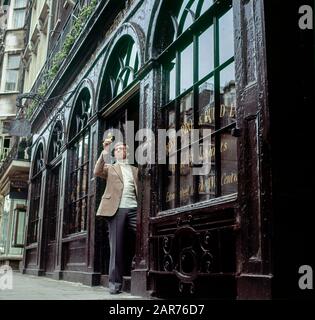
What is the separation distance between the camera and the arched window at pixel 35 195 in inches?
517

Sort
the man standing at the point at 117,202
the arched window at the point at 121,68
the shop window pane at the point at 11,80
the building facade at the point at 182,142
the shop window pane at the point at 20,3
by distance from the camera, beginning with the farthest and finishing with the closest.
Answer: the shop window pane at the point at 20,3, the shop window pane at the point at 11,80, the arched window at the point at 121,68, the man standing at the point at 117,202, the building facade at the point at 182,142

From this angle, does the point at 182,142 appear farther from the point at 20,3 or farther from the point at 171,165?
the point at 20,3

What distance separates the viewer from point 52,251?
35.7 feet

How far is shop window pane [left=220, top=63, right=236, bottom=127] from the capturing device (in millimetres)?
4367

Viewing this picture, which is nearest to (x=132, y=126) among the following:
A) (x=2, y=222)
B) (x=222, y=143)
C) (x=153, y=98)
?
(x=153, y=98)

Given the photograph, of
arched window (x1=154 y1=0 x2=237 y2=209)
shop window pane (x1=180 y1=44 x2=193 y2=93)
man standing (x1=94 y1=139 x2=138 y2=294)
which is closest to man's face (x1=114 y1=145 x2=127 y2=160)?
man standing (x1=94 y1=139 x2=138 y2=294)

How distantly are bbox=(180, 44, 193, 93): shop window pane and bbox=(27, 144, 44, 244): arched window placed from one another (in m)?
8.23

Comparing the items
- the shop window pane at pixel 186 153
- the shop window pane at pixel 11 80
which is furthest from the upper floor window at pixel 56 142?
the shop window pane at pixel 11 80

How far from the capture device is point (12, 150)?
18.7m

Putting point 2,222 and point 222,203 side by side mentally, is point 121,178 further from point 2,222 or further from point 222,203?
point 2,222

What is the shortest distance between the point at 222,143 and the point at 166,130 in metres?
1.31

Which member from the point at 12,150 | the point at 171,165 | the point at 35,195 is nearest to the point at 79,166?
the point at 171,165

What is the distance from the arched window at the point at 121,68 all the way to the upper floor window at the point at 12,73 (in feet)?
59.6

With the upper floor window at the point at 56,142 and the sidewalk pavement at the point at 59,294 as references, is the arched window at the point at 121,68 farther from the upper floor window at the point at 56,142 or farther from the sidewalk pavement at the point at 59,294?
the upper floor window at the point at 56,142
